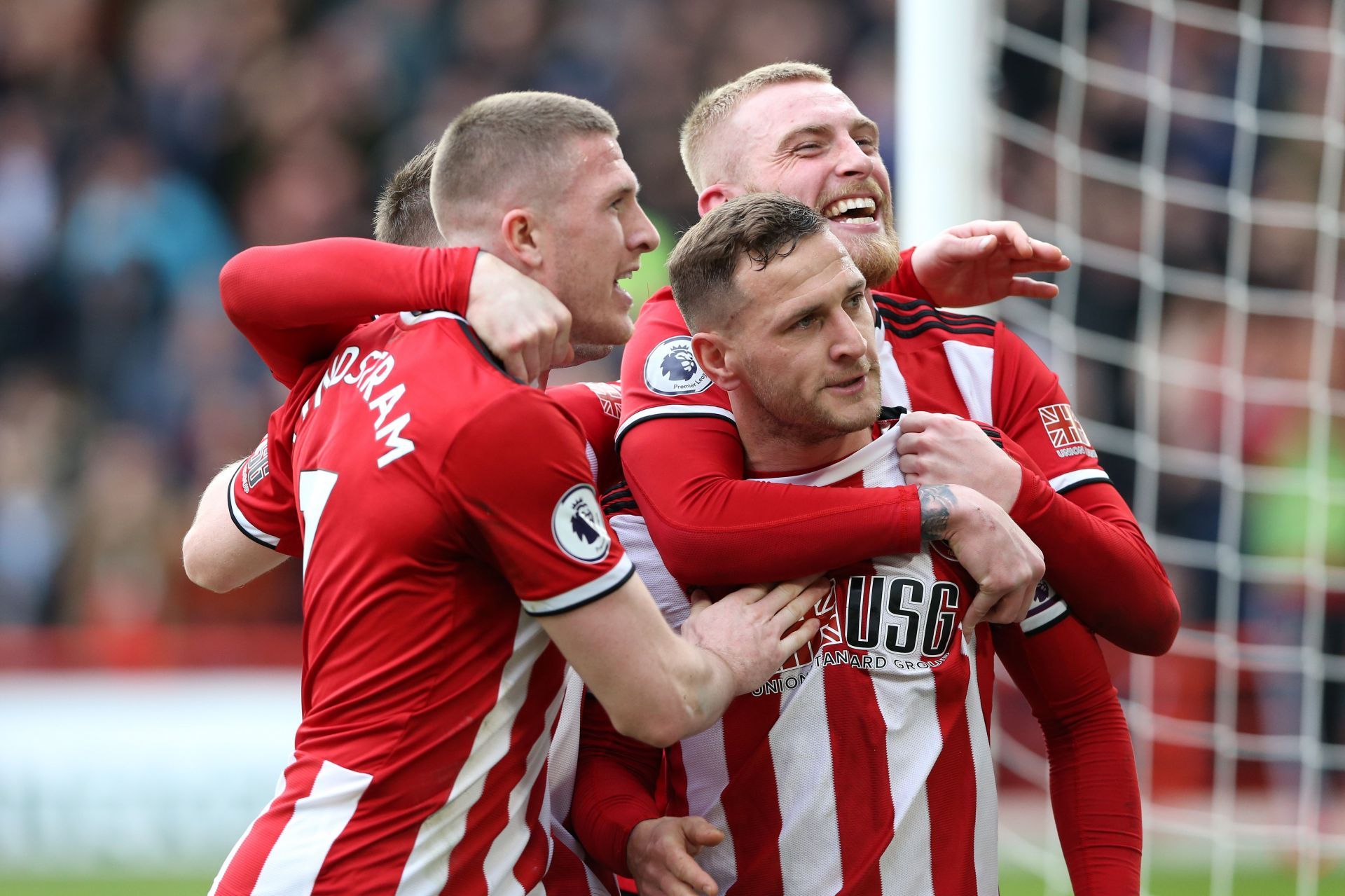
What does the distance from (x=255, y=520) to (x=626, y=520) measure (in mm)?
748

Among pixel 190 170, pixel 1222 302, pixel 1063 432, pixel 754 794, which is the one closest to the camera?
pixel 754 794

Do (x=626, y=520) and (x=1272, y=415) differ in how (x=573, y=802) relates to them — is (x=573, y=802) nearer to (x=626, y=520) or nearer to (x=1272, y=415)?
(x=626, y=520)

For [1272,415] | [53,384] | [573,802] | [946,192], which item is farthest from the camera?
[53,384]

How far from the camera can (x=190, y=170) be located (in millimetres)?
9641

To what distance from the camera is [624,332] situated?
2.66m

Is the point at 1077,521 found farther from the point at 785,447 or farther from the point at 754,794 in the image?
the point at 754,794

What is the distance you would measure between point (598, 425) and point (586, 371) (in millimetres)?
5242

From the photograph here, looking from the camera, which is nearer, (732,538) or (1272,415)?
(732,538)

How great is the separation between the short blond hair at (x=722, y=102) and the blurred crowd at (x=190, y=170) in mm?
4327

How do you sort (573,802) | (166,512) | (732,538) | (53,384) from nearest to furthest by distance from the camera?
(732,538) → (573,802) → (166,512) → (53,384)

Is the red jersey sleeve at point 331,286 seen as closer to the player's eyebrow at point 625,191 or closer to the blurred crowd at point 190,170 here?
the player's eyebrow at point 625,191

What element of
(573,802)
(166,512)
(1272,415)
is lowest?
(166,512)

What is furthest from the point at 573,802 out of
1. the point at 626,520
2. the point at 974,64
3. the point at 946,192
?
the point at 974,64

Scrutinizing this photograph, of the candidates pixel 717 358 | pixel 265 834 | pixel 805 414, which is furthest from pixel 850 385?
pixel 265 834
